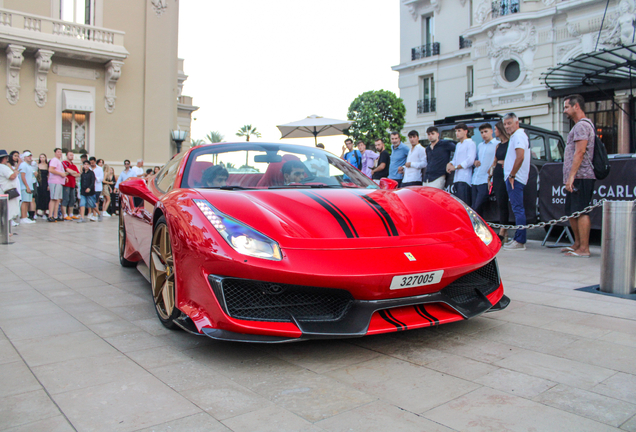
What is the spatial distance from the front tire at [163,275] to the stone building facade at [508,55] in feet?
45.7

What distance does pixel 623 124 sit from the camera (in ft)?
57.4

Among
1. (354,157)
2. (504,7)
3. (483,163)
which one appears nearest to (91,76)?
(354,157)

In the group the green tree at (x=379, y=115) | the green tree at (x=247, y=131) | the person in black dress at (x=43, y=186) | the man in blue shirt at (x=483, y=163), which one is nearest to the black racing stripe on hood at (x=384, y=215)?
the man in blue shirt at (x=483, y=163)

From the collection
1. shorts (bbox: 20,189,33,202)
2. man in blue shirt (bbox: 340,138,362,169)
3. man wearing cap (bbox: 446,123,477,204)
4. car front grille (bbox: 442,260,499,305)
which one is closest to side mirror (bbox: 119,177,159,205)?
car front grille (bbox: 442,260,499,305)

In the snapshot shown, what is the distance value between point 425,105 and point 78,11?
1823cm

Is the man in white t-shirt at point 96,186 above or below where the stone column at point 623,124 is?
below

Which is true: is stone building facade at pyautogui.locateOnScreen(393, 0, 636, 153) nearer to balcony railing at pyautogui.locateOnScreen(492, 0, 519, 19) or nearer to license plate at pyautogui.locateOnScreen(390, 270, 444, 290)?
balcony railing at pyautogui.locateOnScreen(492, 0, 519, 19)

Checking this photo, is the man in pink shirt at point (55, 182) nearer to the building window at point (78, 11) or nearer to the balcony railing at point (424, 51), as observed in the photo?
the building window at point (78, 11)

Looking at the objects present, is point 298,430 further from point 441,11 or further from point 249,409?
point 441,11

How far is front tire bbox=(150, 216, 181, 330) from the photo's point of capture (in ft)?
9.58

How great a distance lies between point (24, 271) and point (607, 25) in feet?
64.4

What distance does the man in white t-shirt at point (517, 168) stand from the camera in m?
6.49

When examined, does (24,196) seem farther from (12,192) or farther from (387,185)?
(387,185)

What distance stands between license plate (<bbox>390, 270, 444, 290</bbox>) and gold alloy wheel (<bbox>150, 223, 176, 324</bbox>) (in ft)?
4.09
